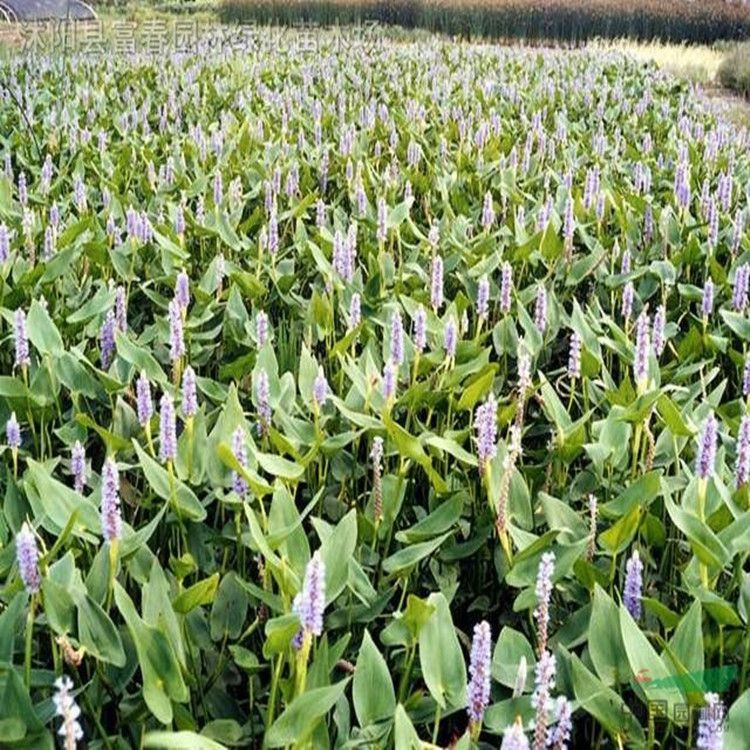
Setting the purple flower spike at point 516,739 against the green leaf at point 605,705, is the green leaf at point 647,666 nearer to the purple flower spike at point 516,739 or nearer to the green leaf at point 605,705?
the green leaf at point 605,705

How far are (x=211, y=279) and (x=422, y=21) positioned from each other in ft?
65.2

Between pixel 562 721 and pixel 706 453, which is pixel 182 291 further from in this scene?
pixel 562 721

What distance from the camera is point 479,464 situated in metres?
1.65

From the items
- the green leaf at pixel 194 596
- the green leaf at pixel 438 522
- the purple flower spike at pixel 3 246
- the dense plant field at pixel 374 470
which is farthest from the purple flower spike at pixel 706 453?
the purple flower spike at pixel 3 246

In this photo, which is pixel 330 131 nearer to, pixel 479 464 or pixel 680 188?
pixel 680 188

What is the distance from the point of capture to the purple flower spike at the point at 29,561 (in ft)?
3.93

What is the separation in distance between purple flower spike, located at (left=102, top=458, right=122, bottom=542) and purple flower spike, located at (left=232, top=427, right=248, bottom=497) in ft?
0.69

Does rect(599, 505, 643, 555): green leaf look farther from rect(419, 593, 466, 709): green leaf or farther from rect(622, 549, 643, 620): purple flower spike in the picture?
rect(419, 593, 466, 709): green leaf

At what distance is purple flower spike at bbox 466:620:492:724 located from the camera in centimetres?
106

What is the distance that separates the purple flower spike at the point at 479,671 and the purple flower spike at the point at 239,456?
1.52 ft

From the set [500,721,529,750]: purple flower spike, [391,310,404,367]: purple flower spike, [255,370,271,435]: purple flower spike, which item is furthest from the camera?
[391,310,404,367]: purple flower spike

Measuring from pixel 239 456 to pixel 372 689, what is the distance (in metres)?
0.40

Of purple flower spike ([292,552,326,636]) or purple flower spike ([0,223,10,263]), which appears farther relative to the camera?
purple flower spike ([0,223,10,263])

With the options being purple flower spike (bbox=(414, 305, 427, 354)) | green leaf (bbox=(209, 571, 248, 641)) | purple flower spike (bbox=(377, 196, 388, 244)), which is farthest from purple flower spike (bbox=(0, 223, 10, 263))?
green leaf (bbox=(209, 571, 248, 641))
